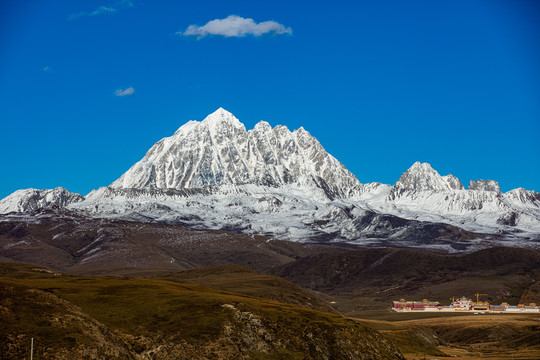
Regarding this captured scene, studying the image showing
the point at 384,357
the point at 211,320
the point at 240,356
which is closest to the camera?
the point at 240,356

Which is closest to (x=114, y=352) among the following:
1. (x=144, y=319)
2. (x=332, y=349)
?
(x=144, y=319)

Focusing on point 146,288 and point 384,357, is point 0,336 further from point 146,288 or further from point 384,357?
point 384,357

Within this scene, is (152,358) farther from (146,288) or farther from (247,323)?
(146,288)

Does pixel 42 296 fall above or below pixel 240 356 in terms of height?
above

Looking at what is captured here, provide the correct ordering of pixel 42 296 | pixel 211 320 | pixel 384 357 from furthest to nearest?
1. pixel 384 357
2. pixel 211 320
3. pixel 42 296

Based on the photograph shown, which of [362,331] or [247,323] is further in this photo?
[362,331]

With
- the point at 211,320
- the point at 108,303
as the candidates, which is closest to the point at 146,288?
the point at 108,303
